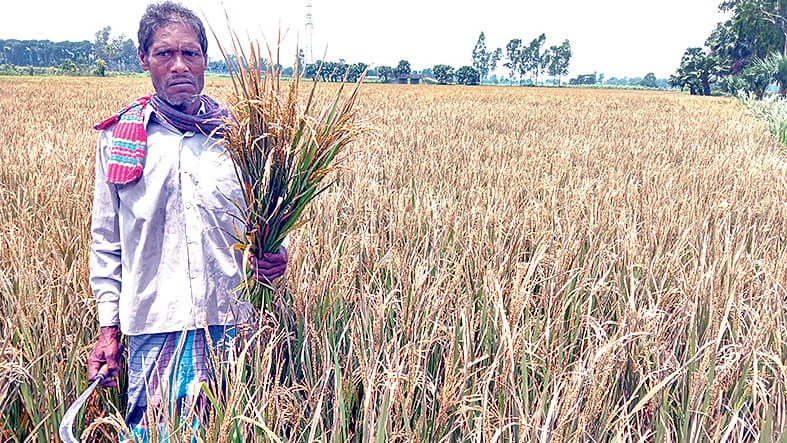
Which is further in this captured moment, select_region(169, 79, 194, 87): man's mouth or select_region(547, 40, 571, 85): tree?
select_region(547, 40, 571, 85): tree

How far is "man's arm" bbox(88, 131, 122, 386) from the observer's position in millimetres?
1312

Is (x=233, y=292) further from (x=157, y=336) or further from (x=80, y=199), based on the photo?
(x=80, y=199)

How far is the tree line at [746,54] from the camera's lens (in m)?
19.8

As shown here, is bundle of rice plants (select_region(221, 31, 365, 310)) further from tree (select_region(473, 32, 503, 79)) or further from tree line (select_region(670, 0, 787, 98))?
tree (select_region(473, 32, 503, 79))

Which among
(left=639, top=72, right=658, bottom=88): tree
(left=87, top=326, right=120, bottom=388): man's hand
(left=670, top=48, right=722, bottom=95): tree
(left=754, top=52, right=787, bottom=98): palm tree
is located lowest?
(left=87, top=326, right=120, bottom=388): man's hand

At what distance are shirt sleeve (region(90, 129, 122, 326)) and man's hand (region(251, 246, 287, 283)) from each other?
1.35 feet

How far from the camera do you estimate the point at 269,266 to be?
4.24 feet

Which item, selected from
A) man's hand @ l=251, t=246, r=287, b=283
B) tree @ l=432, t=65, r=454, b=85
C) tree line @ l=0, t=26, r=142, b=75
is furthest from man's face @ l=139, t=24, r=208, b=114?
tree line @ l=0, t=26, r=142, b=75

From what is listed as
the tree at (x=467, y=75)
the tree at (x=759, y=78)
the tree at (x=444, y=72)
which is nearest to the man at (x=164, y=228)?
the tree at (x=759, y=78)

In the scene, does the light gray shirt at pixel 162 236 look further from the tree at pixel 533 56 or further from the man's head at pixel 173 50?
the tree at pixel 533 56

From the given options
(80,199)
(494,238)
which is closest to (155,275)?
(494,238)

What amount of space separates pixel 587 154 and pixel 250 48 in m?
4.48

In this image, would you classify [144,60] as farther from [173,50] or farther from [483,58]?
[483,58]

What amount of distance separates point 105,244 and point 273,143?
57 centimetres
